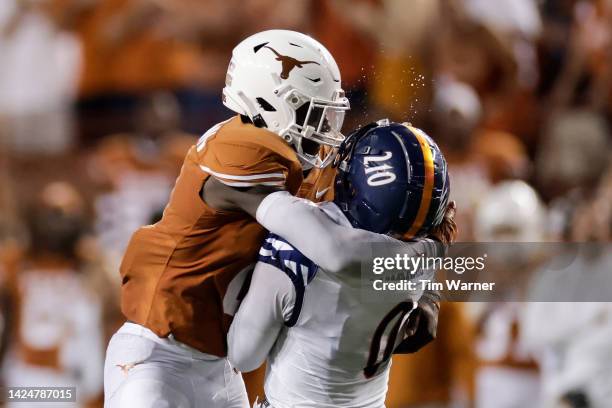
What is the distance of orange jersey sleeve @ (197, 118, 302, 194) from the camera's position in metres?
2.92

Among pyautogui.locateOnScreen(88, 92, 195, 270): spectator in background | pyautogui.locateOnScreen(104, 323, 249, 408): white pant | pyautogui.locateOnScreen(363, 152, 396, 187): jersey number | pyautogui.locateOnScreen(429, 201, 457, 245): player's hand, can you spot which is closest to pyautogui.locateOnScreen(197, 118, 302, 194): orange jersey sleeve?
pyautogui.locateOnScreen(363, 152, 396, 187): jersey number

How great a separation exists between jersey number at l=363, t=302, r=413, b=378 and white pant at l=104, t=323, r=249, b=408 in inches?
18.3

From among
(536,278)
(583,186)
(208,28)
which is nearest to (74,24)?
(208,28)

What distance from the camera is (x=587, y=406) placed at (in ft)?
14.9

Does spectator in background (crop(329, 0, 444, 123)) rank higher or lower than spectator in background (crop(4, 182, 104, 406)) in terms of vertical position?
higher

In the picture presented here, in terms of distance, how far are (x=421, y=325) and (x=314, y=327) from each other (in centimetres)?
29

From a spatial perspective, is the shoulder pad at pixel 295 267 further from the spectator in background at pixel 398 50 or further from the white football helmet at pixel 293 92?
the spectator in background at pixel 398 50

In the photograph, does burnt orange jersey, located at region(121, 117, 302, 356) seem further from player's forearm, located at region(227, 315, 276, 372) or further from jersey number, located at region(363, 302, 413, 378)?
jersey number, located at region(363, 302, 413, 378)

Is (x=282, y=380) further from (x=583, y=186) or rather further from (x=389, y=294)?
(x=583, y=186)

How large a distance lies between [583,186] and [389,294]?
2827 millimetres

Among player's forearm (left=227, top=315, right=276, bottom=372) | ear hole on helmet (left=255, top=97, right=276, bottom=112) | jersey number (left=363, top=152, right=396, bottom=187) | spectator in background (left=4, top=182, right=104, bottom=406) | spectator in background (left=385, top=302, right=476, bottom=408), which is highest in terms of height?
ear hole on helmet (left=255, top=97, right=276, bottom=112)

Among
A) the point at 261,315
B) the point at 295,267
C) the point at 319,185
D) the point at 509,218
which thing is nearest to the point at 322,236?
the point at 295,267

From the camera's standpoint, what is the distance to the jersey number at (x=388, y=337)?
2.89m

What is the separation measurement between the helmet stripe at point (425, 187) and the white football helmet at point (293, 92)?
0.29 m
